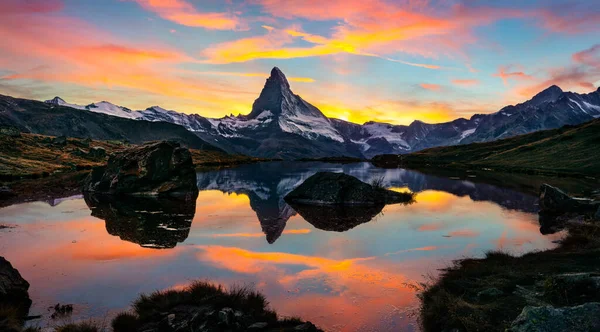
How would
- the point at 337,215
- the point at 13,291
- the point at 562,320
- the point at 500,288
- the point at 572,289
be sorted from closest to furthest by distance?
the point at 562,320 → the point at 572,289 → the point at 13,291 → the point at 500,288 → the point at 337,215

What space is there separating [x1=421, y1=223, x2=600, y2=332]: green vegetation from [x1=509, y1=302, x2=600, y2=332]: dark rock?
216 cm

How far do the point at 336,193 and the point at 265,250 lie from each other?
2498cm

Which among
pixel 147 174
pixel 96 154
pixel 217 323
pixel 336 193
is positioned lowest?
pixel 217 323

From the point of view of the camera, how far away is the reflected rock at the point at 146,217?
31.7 m

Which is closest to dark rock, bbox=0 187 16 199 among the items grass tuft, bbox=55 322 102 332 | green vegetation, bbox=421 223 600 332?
grass tuft, bbox=55 322 102 332

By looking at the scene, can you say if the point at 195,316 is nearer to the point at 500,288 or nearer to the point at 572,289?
the point at 500,288

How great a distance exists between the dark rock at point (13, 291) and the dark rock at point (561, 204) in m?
50.0

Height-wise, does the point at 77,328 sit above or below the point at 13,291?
below

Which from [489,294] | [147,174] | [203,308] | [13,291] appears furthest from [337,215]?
[147,174]

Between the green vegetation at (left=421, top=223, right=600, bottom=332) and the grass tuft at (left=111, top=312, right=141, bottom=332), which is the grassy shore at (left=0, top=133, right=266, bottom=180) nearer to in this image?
the grass tuft at (left=111, top=312, right=141, bottom=332)

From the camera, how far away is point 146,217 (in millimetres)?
40750

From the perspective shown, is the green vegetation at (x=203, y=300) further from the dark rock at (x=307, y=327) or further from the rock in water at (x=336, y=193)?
the rock in water at (x=336, y=193)

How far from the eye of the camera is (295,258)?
2627 centimetres

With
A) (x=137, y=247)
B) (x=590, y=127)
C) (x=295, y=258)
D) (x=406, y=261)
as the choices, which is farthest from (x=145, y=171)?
(x=590, y=127)
